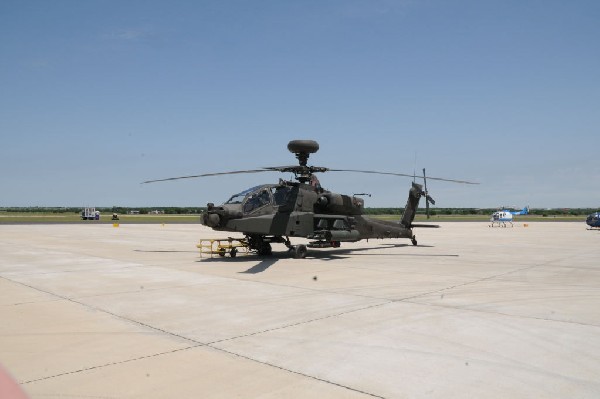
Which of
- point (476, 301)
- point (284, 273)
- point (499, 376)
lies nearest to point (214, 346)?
point (499, 376)

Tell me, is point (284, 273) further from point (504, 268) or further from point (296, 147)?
point (504, 268)

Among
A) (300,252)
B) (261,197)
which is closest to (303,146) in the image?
(261,197)

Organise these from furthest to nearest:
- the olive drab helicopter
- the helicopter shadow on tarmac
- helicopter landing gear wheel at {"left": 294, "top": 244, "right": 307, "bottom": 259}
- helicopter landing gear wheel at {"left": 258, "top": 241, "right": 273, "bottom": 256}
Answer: helicopter landing gear wheel at {"left": 258, "top": 241, "right": 273, "bottom": 256}, helicopter landing gear wheel at {"left": 294, "top": 244, "right": 307, "bottom": 259}, the olive drab helicopter, the helicopter shadow on tarmac

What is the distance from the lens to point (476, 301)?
9.48 m

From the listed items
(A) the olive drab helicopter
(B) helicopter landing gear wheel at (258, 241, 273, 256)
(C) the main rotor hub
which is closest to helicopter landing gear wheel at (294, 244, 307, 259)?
(A) the olive drab helicopter

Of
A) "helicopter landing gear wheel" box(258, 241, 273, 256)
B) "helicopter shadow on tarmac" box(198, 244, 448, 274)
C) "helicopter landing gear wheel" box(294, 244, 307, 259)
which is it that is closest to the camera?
"helicopter shadow on tarmac" box(198, 244, 448, 274)

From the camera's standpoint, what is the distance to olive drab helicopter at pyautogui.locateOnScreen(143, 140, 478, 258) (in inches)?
637

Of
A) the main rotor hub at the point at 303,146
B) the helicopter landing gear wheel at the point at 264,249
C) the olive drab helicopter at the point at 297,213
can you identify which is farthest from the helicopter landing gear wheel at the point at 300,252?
the main rotor hub at the point at 303,146

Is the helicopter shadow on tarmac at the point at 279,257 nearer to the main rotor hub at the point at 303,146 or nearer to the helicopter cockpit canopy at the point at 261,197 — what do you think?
the helicopter cockpit canopy at the point at 261,197

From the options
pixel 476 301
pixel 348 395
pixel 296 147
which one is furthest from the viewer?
pixel 296 147

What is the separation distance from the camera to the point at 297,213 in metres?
17.7

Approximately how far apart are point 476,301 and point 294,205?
30.2 ft

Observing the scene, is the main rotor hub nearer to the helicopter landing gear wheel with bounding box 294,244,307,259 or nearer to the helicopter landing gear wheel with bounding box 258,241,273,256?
the helicopter landing gear wheel with bounding box 294,244,307,259

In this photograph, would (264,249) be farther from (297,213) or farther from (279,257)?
(297,213)
